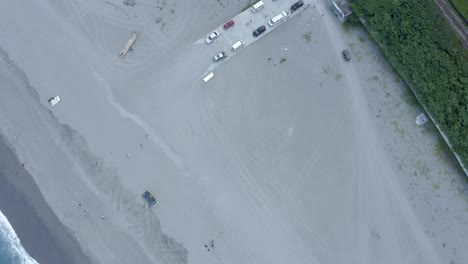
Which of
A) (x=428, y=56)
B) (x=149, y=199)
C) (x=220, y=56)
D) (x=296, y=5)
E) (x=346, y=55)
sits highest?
(x=220, y=56)

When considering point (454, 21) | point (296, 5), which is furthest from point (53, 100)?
point (454, 21)

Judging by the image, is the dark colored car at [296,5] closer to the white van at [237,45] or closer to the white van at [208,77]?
the white van at [237,45]

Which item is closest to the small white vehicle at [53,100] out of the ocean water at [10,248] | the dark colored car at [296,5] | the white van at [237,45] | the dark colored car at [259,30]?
the ocean water at [10,248]

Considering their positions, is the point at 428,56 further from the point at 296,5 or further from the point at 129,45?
the point at 129,45

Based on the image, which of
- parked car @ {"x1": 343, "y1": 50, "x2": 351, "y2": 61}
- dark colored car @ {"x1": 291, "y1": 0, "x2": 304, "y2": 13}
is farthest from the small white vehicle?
parked car @ {"x1": 343, "y1": 50, "x2": 351, "y2": 61}

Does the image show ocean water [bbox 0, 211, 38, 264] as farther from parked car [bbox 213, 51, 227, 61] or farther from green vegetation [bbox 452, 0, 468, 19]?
green vegetation [bbox 452, 0, 468, 19]

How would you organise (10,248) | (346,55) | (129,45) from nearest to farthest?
(10,248), (346,55), (129,45)

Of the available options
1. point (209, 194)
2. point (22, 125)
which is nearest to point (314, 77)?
point (209, 194)
